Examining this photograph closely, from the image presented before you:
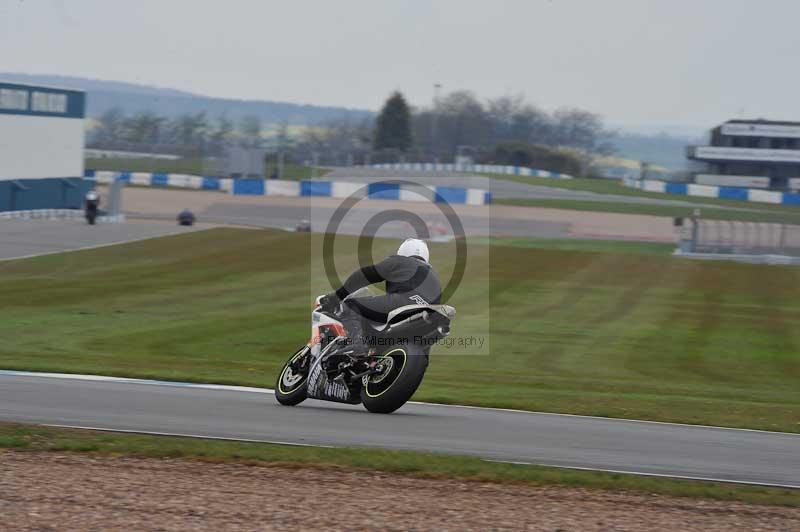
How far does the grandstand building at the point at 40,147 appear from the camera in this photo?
191ft

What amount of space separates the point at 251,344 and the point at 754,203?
128 feet

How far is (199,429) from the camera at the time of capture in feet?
31.6

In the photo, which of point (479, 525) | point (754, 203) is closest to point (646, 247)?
point (754, 203)

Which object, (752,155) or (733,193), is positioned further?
(752,155)

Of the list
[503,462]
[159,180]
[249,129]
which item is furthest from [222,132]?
[503,462]

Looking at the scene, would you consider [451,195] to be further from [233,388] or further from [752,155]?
[233,388]

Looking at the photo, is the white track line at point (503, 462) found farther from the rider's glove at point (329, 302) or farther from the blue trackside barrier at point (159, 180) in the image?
the blue trackside barrier at point (159, 180)

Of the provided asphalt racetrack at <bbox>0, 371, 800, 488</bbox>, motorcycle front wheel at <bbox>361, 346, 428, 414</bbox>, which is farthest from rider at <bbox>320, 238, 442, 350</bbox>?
asphalt racetrack at <bbox>0, 371, 800, 488</bbox>

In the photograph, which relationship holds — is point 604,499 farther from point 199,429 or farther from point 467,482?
point 199,429

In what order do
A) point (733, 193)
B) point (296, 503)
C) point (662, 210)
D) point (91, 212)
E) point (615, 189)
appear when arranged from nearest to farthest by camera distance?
1. point (296, 503)
2. point (91, 212)
3. point (733, 193)
4. point (662, 210)
5. point (615, 189)

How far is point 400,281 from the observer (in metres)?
10.4

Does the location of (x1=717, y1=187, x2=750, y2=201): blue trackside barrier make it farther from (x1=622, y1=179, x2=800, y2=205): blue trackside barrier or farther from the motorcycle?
the motorcycle

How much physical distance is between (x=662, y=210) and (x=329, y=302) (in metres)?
51.7

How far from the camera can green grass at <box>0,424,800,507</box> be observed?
26.7 feet
